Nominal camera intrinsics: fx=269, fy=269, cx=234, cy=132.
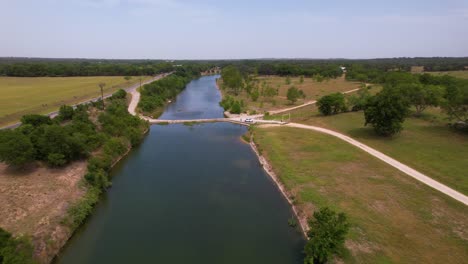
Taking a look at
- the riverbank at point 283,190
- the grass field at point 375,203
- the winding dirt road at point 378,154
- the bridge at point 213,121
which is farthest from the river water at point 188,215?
the bridge at point 213,121

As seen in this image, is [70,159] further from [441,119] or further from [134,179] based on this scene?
[441,119]

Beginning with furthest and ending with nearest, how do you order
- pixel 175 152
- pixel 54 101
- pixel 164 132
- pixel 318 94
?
pixel 318 94
pixel 54 101
pixel 164 132
pixel 175 152

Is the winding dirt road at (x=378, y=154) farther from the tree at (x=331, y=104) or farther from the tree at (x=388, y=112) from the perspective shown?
the tree at (x=331, y=104)

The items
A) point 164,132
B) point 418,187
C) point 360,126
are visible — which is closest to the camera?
point 418,187

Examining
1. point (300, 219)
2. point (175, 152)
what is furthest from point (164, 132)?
point (300, 219)

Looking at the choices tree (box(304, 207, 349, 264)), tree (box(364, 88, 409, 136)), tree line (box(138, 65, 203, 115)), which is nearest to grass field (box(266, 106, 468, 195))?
tree (box(364, 88, 409, 136))

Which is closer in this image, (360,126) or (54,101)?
(360,126)

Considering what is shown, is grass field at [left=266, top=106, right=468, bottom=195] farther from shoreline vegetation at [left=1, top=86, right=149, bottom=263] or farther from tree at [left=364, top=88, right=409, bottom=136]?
shoreline vegetation at [left=1, top=86, right=149, bottom=263]
